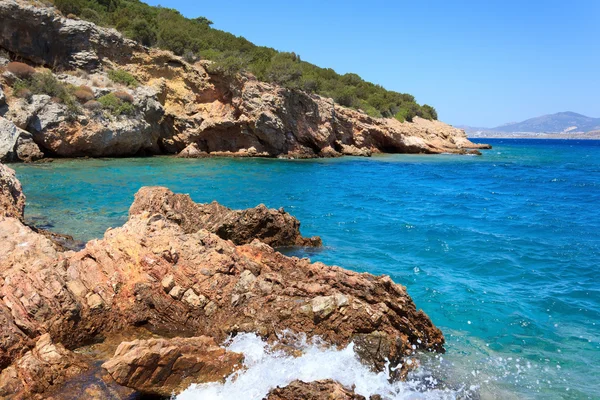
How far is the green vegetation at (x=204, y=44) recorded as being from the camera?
1524 inches

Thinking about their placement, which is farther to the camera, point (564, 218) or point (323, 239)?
point (564, 218)

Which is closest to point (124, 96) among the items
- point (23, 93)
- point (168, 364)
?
point (23, 93)

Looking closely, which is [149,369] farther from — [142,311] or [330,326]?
[330,326]

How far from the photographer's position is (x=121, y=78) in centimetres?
3509

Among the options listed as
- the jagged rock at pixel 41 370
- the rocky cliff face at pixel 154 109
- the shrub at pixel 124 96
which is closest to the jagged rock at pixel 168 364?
the jagged rock at pixel 41 370

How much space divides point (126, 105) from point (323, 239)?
23.6 m

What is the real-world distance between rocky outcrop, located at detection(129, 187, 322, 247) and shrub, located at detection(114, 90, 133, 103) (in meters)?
23.2

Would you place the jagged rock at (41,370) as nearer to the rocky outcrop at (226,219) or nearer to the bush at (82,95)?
the rocky outcrop at (226,219)

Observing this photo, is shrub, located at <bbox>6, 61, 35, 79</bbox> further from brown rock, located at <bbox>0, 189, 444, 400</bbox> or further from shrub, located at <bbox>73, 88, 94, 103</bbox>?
brown rock, located at <bbox>0, 189, 444, 400</bbox>

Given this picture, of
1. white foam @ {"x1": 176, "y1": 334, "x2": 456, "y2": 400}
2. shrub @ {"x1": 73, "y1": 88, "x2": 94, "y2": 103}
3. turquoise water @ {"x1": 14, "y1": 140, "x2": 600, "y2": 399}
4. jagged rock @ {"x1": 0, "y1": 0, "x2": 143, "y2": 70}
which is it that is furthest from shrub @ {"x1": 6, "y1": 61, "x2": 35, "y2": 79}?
white foam @ {"x1": 176, "y1": 334, "x2": 456, "y2": 400}

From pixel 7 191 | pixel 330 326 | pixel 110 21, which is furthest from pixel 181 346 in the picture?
pixel 110 21

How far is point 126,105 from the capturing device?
1241 inches

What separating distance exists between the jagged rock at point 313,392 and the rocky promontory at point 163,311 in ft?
0.07

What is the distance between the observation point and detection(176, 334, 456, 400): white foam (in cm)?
482
